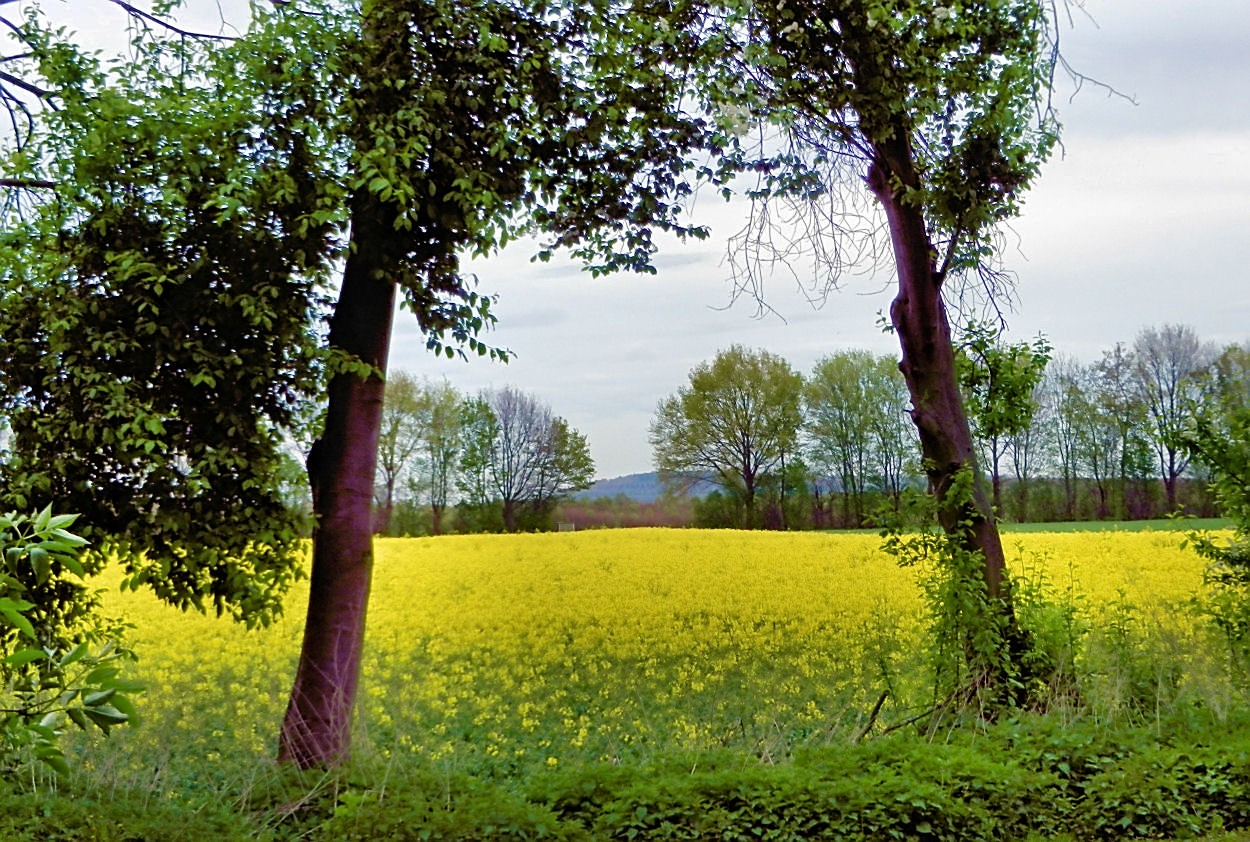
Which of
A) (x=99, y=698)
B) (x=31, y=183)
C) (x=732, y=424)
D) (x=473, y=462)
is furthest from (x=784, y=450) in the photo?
(x=99, y=698)

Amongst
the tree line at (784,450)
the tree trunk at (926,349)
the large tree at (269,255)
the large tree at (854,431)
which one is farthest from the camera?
the large tree at (854,431)

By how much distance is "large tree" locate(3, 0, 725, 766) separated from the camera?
215 inches

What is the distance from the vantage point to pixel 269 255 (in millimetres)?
5738

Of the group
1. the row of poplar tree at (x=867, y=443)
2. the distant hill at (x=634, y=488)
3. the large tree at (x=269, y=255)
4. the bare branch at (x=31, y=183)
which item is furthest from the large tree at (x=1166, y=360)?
the bare branch at (x=31, y=183)

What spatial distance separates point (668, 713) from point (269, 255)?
4.18m

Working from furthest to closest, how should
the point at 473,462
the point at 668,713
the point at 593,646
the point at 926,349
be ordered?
the point at 473,462 → the point at 593,646 → the point at 926,349 → the point at 668,713

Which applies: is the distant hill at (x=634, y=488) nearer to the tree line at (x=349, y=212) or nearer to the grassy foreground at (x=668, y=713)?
the grassy foreground at (x=668, y=713)

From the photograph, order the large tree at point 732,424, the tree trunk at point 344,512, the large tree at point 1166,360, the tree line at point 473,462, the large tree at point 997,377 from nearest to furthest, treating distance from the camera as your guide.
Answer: the tree trunk at point 344,512
the large tree at point 997,377
the tree line at point 473,462
the large tree at point 1166,360
the large tree at point 732,424

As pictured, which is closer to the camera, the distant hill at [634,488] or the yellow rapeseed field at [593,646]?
the yellow rapeseed field at [593,646]

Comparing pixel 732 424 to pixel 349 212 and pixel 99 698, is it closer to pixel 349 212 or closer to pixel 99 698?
pixel 349 212

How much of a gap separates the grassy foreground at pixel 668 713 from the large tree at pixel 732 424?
3.23ft

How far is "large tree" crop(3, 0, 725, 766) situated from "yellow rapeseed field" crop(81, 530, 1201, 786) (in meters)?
0.80

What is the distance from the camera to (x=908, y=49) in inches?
275

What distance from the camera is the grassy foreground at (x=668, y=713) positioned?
4.54 m
